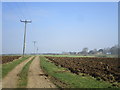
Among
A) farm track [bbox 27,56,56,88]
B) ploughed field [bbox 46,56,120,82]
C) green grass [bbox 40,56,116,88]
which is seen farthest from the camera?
ploughed field [bbox 46,56,120,82]

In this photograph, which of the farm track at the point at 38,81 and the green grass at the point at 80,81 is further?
the green grass at the point at 80,81

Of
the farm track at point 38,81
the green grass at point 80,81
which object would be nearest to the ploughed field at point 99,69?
the green grass at point 80,81

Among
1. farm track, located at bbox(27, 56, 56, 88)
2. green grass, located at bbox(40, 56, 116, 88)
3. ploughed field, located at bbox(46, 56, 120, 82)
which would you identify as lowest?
ploughed field, located at bbox(46, 56, 120, 82)

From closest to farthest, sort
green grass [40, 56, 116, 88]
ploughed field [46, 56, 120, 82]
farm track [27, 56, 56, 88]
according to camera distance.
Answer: farm track [27, 56, 56, 88] < green grass [40, 56, 116, 88] < ploughed field [46, 56, 120, 82]

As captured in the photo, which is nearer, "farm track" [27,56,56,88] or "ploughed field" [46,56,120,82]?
"farm track" [27,56,56,88]

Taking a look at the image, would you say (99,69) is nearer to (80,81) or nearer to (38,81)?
(80,81)

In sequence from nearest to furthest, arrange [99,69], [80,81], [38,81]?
[38,81], [80,81], [99,69]

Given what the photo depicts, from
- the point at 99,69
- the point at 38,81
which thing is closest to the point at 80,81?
the point at 38,81

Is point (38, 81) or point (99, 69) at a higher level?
point (38, 81)

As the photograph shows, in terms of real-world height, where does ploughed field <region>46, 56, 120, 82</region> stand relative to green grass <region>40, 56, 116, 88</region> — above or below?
below

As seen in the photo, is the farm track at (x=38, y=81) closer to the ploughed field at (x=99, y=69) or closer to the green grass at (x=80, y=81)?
the green grass at (x=80, y=81)

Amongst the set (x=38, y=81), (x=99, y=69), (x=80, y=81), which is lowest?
(x=99, y=69)

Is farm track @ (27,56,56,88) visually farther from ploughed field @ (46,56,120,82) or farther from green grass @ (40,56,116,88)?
ploughed field @ (46,56,120,82)

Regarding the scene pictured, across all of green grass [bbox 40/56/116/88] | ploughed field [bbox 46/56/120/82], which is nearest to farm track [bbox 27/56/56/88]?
green grass [bbox 40/56/116/88]
